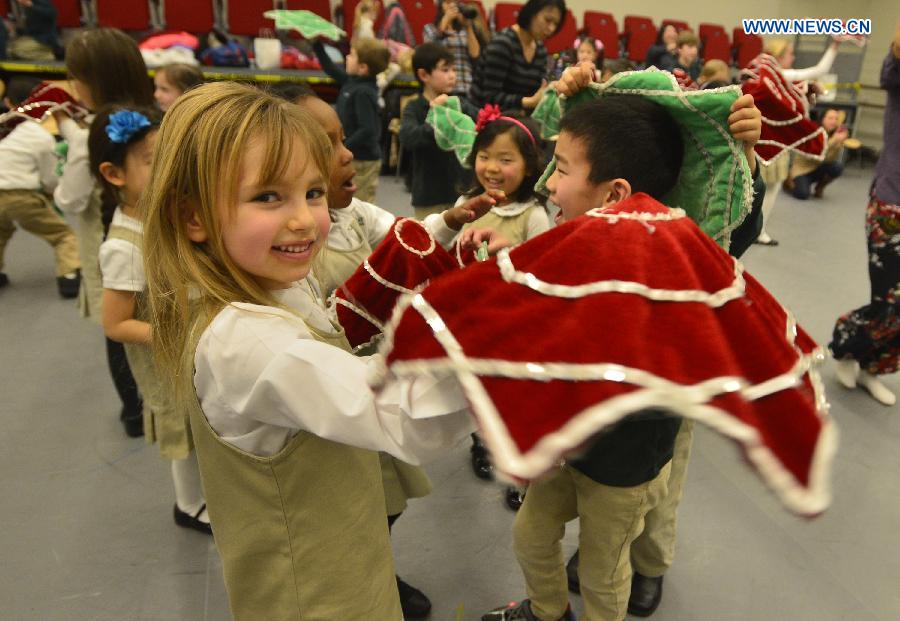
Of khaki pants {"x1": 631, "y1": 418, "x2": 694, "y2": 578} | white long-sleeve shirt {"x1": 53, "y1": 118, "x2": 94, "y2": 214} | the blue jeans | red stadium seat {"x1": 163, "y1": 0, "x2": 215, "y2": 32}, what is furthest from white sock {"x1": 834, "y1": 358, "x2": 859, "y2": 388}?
red stadium seat {"x1": 163, "y1": 0, "x2": 215, "y2": 32}

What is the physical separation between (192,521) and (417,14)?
677 cm

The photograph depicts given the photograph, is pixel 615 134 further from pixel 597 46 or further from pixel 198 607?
pixel 597 46

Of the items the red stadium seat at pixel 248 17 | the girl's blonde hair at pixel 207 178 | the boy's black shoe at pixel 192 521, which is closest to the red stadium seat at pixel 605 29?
the red stadium seat at pixel 248 17

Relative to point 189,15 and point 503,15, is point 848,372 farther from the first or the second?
point 189,15

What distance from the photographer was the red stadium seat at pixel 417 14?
23.4 ft

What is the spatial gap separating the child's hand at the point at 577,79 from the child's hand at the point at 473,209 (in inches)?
10.1

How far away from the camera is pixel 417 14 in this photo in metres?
7.18

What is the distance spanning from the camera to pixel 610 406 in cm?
50

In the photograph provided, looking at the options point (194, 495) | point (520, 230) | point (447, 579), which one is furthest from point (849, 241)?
point (194, 495)

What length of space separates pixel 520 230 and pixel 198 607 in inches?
54.5

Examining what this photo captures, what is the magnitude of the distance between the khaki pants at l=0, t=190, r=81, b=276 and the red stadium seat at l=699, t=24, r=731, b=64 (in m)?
8.78

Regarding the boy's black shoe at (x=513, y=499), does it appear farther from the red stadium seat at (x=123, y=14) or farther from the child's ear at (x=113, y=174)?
the red stadium seat at (x=123, y=14)

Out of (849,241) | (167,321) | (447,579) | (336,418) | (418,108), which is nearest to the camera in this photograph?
(336,418)

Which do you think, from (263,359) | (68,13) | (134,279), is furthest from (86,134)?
(68,13)
